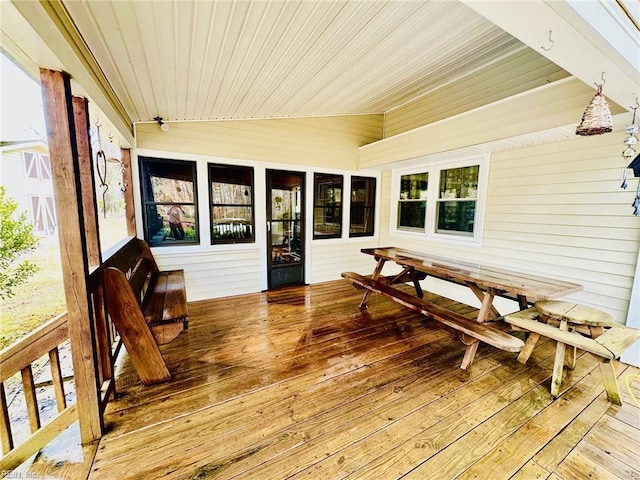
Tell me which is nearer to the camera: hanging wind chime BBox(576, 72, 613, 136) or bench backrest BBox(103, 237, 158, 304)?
hanging wind chime BBox(576, 72, 613, 136)

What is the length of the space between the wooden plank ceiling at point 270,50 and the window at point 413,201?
1.59 metres

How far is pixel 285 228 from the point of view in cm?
469

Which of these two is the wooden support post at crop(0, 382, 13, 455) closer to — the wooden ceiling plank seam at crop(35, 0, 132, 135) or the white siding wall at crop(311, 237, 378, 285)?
the wooden ceiling plank seam at crop(35, 0, 132, 135)

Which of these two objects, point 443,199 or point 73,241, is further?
point 443,199

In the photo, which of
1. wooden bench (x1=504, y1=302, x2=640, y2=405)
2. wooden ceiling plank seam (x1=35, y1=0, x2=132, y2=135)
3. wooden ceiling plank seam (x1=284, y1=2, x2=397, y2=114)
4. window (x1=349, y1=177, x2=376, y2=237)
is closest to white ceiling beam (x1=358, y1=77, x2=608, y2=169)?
window (x1=349, y1=177, x2=376, y2=237)

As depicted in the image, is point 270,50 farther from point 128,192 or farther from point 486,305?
point 486,305

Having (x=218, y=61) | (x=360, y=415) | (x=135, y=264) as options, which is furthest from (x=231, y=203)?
(x=360, y=415)

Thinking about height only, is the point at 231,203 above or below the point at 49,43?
below

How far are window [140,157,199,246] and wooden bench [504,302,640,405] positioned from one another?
4.09 m

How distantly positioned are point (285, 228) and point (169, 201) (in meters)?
1.85

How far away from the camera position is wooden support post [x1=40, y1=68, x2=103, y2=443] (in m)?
1.36

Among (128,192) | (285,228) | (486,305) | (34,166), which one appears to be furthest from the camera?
(285,228)

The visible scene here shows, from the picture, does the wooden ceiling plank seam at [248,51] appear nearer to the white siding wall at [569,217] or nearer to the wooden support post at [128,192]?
the wooden support post at [128,192]

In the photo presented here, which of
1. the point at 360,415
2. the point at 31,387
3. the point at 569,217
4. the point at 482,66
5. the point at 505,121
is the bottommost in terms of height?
the point at 360,415
